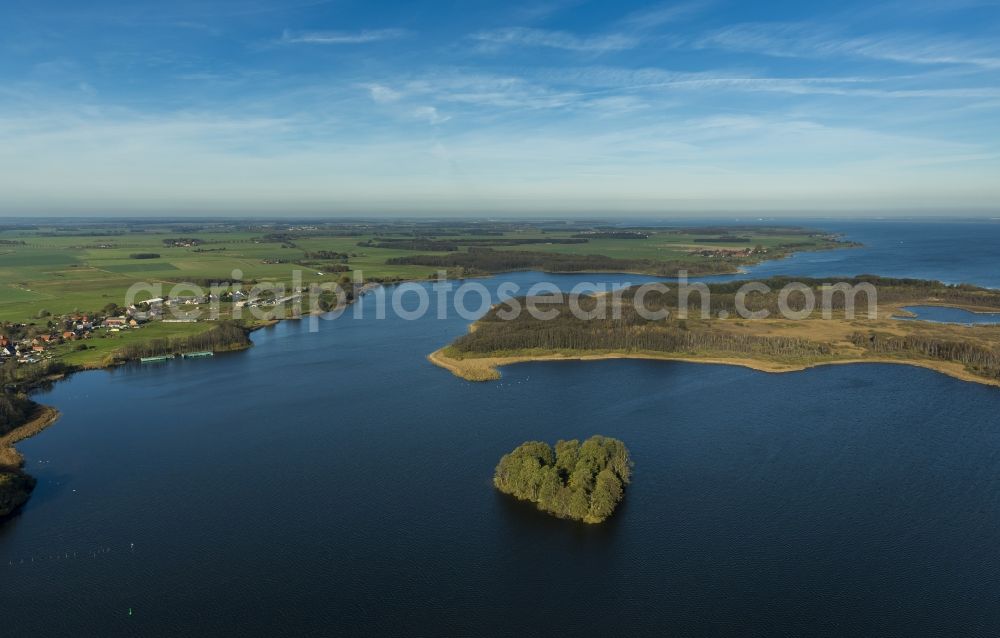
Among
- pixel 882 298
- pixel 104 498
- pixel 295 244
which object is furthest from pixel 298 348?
pixel 295 244

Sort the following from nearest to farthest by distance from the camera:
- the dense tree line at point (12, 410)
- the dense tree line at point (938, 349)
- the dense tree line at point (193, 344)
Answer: the dense tree line at point (12, 410)
the dense tree line at point (938, 349)
the dense tree line at point (193, 344)

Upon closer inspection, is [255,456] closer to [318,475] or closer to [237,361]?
[318,475]

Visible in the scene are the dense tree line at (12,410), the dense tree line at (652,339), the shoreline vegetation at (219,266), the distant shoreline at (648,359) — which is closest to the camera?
the dense tree line at (12,410)

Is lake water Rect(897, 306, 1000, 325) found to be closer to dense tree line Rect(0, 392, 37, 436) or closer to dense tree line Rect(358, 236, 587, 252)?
dense tree line Rect(0, 392, 37, 436)

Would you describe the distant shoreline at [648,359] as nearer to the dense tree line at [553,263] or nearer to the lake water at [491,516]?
the lake water at [491,516]

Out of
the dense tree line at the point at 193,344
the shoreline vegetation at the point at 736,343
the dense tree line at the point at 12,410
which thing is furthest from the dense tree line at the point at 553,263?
the dense tree line at the point at 12,410

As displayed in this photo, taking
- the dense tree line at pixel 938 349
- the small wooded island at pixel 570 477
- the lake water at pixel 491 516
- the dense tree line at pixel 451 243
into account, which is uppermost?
the dense tree line at pixel 451 243

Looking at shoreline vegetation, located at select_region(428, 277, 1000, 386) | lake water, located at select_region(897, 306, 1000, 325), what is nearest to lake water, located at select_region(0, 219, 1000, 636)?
shoreline vegetation, located at select_region(428, 277, 1000, 386)
